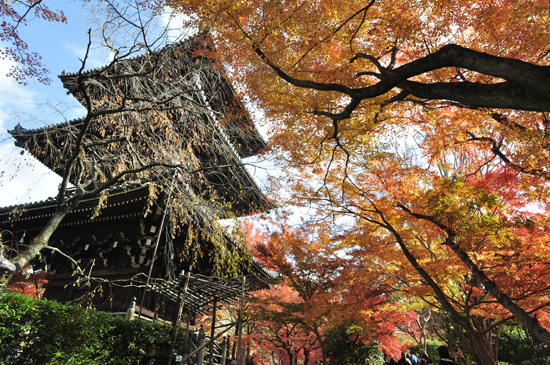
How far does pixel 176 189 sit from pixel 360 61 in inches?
196

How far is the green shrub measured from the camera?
3793 millimetres

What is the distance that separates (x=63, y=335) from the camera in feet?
14.4

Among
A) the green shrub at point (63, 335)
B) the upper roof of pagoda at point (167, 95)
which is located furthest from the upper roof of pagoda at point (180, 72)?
the green shrub at point (63, 335)

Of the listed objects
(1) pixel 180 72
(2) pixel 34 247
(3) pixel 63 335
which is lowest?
(3) pixel 63 335

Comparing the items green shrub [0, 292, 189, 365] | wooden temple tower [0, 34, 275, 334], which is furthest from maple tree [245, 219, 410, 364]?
green shrub [0, 292, 189, 365]

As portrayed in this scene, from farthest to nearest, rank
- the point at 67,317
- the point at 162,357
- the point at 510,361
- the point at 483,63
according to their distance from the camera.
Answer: the point at 510,361 < the point at 162,357 < the point at 67,317 < the point at 483,63

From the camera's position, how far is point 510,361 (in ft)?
55.2

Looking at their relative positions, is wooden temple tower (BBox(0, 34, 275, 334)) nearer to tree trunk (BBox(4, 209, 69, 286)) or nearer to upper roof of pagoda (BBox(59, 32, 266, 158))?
upper roof of pagoda (BBox(59, 32, 266, 158))

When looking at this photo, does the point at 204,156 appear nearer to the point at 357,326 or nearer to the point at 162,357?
the point at 162,357

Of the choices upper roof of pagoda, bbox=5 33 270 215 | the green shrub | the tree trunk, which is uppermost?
upper roof of pagoda, bbox=5 33 270 215

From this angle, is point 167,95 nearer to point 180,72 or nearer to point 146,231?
point 180,72

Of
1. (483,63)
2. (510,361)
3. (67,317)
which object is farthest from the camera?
(510,361)

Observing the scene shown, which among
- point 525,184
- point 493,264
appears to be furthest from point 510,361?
point 525,184

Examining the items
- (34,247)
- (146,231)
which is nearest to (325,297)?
(146,231)
